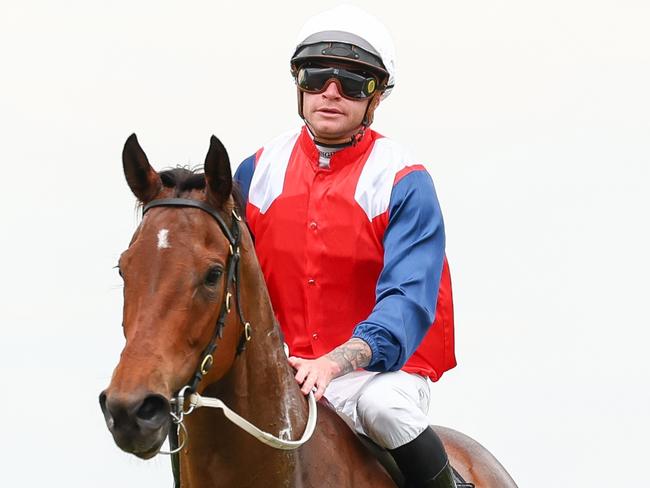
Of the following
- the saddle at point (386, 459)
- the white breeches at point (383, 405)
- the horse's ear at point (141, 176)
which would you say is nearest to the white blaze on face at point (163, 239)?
the horse's ear at point (141, 176)

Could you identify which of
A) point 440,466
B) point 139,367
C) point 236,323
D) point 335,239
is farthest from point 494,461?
point 139,367

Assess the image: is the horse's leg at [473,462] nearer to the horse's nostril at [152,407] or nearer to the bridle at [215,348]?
the bridle at [215,348]

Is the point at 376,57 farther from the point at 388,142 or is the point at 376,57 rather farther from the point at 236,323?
the point at 236,323

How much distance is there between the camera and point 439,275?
5.77 metres

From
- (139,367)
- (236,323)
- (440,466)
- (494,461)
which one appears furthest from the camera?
(494,461)

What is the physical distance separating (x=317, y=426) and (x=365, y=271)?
0.79 meters

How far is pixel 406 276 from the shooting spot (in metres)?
5.60

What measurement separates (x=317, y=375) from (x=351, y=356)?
16 centimetres

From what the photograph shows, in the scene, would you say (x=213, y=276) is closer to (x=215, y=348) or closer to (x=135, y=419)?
(x=215, y=348)

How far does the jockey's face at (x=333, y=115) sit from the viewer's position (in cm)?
596

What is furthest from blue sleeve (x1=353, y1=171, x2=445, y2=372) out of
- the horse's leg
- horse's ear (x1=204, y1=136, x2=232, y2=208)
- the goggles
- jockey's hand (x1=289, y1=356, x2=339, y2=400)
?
the horse's leg

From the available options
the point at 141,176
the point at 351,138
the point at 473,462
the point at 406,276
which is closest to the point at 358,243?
the point at 406,276

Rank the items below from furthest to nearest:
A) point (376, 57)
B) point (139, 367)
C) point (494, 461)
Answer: point (494, 461), point (376, 57), point (139, 367)

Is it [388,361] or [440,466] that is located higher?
[388,361]
